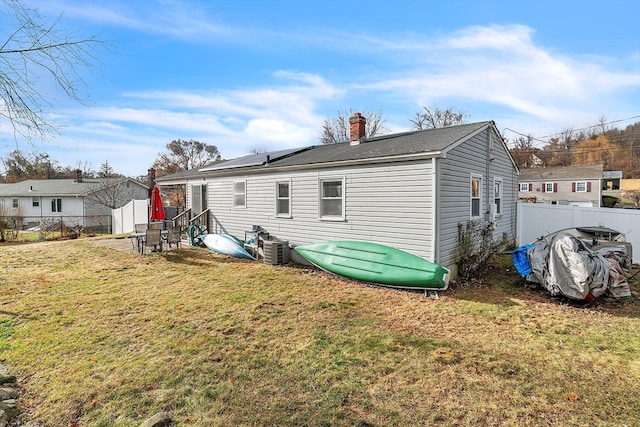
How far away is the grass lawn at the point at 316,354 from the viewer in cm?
307

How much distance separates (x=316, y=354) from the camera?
416cm

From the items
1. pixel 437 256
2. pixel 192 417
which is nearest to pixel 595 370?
pixel 437 256

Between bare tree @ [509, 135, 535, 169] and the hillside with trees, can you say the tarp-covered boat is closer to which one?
the hillside with trees

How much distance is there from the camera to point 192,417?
2.94 meters

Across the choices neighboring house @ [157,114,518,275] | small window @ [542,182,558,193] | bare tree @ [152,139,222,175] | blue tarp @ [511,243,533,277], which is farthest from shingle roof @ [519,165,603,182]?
bare tree @ [152,139,222,175]

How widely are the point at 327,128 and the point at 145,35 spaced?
97.2ft

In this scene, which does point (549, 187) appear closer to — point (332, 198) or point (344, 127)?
point (344, 127)

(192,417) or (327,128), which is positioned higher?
(327,128)

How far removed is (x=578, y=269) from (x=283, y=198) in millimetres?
7667

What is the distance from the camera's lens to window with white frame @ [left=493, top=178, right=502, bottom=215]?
10.3 meters

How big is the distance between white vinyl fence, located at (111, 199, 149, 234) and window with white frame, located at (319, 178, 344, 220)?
14.2 metres

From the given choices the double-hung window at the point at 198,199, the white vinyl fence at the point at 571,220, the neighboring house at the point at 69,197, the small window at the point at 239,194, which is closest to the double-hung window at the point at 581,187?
the white vinyl fence at the point at 571,220

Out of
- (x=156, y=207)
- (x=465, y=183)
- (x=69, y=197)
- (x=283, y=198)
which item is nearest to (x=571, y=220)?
(x=465, y=183)

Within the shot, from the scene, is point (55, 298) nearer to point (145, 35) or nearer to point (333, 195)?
point (145, 35)
